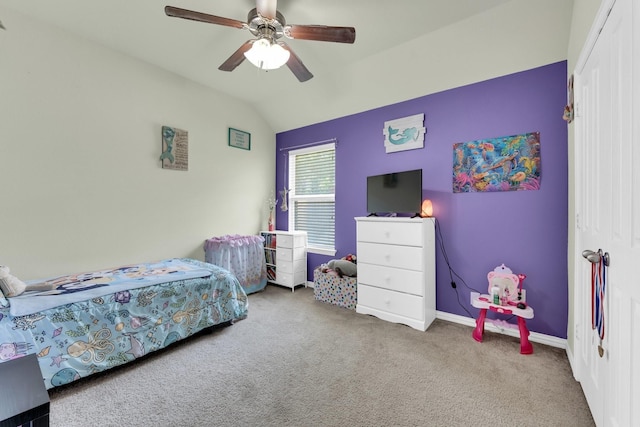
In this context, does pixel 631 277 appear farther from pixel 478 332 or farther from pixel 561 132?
pixel 561 132

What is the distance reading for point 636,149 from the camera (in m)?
0.93

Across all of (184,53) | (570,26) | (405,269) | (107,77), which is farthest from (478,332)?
(107,77)

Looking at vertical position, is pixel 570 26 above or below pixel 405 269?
above

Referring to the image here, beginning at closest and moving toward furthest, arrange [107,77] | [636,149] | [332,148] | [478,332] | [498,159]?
1. [636,149]
2. [478,332]
3. [498,159]
4. [107,77]
5. [332,148]

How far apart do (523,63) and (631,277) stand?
213 centimetres

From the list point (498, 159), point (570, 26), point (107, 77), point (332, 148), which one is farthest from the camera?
point (332, 148)

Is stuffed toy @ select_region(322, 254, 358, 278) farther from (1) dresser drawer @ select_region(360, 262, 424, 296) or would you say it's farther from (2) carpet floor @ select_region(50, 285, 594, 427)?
(2) carpet floor @ select_region(50, 285, 594, 427)

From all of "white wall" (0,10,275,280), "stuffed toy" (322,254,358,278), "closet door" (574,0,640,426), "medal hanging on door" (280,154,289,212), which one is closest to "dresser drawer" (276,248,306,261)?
"stuffed toy" (322,254,358,278)

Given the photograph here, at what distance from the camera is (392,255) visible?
2658 mm

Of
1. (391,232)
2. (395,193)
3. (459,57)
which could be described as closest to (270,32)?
(459,57)

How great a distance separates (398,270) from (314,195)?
181 centimetres

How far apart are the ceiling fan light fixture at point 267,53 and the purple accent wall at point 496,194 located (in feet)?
5.41

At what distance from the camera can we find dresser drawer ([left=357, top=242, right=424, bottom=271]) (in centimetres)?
251

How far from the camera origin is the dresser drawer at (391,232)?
2.51 m
